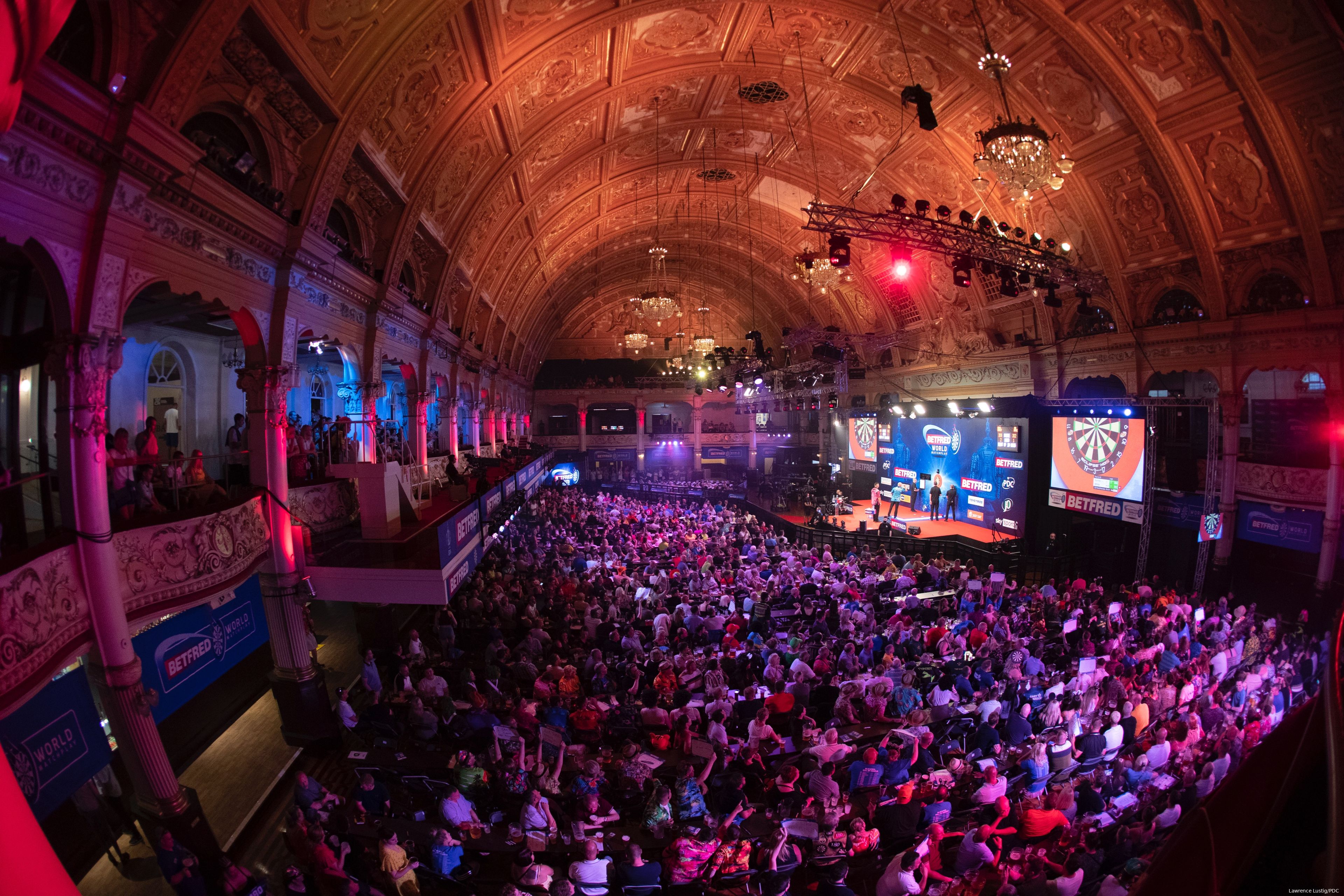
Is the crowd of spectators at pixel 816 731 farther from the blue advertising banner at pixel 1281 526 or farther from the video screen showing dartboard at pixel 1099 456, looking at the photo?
the video screen showing dartboard at pixel 1099 456

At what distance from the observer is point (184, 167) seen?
604 cm

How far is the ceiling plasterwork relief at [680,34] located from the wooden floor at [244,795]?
13292 mm

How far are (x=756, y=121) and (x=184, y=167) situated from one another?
45.6ft

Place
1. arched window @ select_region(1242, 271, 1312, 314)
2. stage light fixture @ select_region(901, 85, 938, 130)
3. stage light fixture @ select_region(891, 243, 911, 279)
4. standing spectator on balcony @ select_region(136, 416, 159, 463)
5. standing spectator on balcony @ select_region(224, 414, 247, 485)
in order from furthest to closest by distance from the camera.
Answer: arched window @ select_region(1242, 271, 1312, 314) < stage light fixture @ select_region(891, 243, 911, 279) < standing spectator on balcony @ select_region(224, 414, 247, 485) < stage light fixture @ select_region(901, 85, 938, 130) < standing spectator on balcony @ select_region(136, 416, 159, 463)

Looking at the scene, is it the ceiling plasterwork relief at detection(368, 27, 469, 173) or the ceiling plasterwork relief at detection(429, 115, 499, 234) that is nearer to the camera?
the ceiling plasterwork relief at detection(368, 27, 469, 173)

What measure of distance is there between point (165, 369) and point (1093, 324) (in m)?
21.0

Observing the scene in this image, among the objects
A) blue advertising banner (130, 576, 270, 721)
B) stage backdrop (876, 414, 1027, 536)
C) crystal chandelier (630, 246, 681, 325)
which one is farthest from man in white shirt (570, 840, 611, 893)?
crystal chandelier (630, 246, 681, 325)

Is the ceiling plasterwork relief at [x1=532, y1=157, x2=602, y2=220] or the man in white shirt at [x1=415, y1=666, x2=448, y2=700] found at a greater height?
the ceiling plasterwork relief at [x1=532, y1=157, x2=602, y2=220]

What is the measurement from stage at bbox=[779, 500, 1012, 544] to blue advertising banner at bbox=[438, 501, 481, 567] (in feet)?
39.2

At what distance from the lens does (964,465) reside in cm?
1930

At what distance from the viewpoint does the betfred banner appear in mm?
13648

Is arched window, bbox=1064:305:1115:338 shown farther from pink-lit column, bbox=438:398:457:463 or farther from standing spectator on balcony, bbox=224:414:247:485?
standing spectator on balcony, bbox=224:414:247:485

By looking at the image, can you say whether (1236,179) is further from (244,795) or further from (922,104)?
(244,795)

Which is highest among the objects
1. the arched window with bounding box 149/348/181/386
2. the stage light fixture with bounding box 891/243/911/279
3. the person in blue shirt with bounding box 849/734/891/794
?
the stage light fixture with bounding box 891/243/911/279
